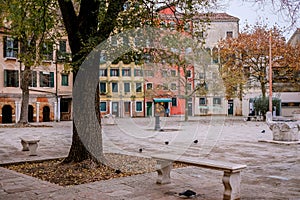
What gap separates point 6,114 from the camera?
31141 mm

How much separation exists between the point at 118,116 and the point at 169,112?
25.1 feet

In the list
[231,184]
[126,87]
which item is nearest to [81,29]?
[231,184]

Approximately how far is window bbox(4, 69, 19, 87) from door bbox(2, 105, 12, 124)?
1897 mm

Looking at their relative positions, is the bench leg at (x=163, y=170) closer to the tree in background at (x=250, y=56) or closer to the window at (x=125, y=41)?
the window at (x=125, y=41)

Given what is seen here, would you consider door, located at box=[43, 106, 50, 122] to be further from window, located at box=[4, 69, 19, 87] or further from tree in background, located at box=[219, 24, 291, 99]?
tree in background, located at box=[219, 24, 291, 99]

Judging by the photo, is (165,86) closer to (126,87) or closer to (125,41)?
(126,87)

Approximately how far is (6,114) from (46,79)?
15.7ft

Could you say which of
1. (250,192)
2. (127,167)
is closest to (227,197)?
(250,192)

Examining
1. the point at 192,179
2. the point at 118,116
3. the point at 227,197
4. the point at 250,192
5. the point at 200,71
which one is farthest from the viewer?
the point at 118,116

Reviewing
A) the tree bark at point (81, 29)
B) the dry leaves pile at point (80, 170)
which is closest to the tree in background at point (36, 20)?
the tree bark at point (81, 29)

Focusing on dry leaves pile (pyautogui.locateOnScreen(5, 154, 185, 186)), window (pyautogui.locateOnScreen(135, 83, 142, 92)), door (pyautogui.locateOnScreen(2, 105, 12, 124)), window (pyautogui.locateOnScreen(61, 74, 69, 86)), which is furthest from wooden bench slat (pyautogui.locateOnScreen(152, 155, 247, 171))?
window (pyautogui.locateOnScreen(61, 74, 69, 86))

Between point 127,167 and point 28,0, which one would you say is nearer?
point 127,167

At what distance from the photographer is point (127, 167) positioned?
26.1 ft

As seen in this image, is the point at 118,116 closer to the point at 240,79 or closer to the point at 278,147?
the point at 240,79
